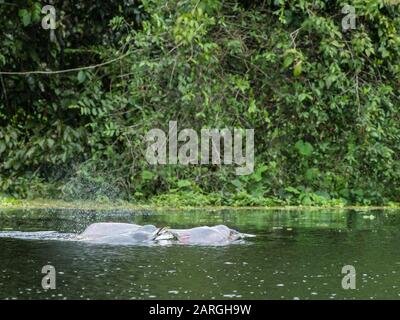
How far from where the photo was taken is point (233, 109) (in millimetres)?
15047

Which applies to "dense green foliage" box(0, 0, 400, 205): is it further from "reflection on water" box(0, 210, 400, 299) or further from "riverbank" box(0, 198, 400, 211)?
"reflection on water" box(0, 210, 400, 299)

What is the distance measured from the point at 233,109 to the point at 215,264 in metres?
7.06

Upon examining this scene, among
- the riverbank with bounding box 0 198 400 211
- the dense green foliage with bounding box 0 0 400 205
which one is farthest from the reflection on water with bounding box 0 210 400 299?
the dense green foliage with bounding box 0 0 400 205

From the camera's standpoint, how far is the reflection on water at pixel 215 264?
6988mm

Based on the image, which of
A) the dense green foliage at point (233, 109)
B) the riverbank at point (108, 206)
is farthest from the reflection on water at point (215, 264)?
the dense green foliage at point (233, 109)

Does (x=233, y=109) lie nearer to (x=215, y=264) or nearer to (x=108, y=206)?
(x=108, y=206)

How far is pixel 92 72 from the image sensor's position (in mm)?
14906

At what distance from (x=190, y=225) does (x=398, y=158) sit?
5.88m

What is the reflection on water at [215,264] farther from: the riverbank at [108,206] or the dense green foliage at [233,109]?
the dense green foliage at [233,109]

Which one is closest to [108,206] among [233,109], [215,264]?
[233,109]

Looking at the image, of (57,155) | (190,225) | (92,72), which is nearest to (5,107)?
(57,155)

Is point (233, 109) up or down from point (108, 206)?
up

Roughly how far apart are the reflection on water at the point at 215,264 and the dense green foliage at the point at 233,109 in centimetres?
285

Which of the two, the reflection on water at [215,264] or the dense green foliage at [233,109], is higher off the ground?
the dense green foliage at [233,109]
